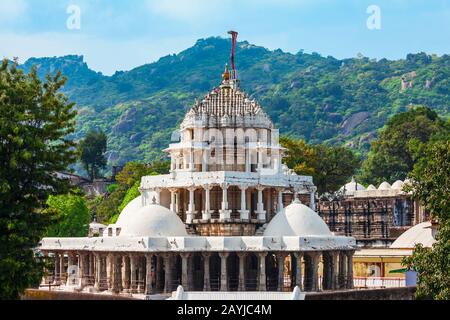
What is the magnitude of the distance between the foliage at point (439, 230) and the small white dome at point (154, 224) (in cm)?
1622

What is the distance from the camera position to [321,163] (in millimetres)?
115500

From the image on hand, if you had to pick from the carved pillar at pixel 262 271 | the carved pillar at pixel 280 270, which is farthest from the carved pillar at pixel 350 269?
the carved pillar at pixel 262 271

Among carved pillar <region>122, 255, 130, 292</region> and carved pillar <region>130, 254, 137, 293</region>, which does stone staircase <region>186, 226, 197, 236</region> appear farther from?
carved pillar <region>130, 254, 137, 293</region>

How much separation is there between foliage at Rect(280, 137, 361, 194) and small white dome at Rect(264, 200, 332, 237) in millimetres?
→ 35413

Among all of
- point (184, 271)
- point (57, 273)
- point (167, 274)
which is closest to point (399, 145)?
point (57, 273)

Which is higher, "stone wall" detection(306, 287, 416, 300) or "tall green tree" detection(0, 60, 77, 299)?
"tall green tree" detection(0, 60, 77, 299)

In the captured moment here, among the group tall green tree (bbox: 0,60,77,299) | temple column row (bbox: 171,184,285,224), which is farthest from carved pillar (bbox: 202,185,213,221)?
tall green tree (bbox: 0,60,77,299)

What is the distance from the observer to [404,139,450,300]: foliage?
52.0m

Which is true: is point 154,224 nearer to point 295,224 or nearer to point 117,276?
point 117,276

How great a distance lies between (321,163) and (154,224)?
53.0 m
